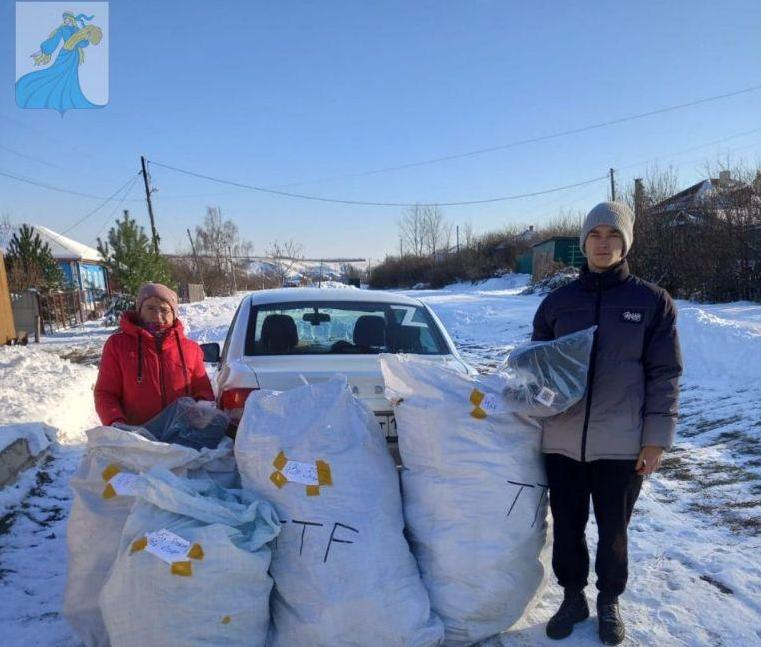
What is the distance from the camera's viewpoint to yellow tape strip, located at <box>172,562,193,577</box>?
193 cm

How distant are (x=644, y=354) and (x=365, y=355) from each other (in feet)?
5.64

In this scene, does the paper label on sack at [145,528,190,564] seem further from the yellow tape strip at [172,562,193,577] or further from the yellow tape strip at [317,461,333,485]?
the yellow tape strip at [317,461,333,485]

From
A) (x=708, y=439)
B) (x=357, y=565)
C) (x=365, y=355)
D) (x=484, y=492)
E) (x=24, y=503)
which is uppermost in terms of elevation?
(x=365, y=355)

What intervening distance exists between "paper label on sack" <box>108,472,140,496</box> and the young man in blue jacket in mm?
1737

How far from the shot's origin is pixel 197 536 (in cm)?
199

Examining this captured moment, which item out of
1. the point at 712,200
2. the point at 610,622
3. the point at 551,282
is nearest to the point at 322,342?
the point at 610,622

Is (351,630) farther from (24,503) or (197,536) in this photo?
(24,503)

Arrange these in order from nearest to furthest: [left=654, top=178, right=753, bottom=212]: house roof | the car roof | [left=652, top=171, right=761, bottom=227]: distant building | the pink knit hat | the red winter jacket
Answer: the red winter jacket → the pink knit hat → the car roof → [left=652, top=171, right=761, bottom=227]: distant building → [left=654, top=178, right=753, bottom=212]: house roof

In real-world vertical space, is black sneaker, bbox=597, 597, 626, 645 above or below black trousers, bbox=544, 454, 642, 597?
below

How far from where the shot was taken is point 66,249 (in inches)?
1160

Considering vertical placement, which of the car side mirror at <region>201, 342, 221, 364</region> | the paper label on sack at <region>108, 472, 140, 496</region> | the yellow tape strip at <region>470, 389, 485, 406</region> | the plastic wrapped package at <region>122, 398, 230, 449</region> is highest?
the car side mirror at <region>201, 342, 221, 364</region>

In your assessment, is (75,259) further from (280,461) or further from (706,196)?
(280,461)

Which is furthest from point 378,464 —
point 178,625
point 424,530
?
point 178,625

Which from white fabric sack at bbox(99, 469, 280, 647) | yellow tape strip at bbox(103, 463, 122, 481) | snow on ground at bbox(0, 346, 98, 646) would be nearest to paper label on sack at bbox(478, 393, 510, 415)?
white fabric sack at bbox(99, 469, 280, 647)
